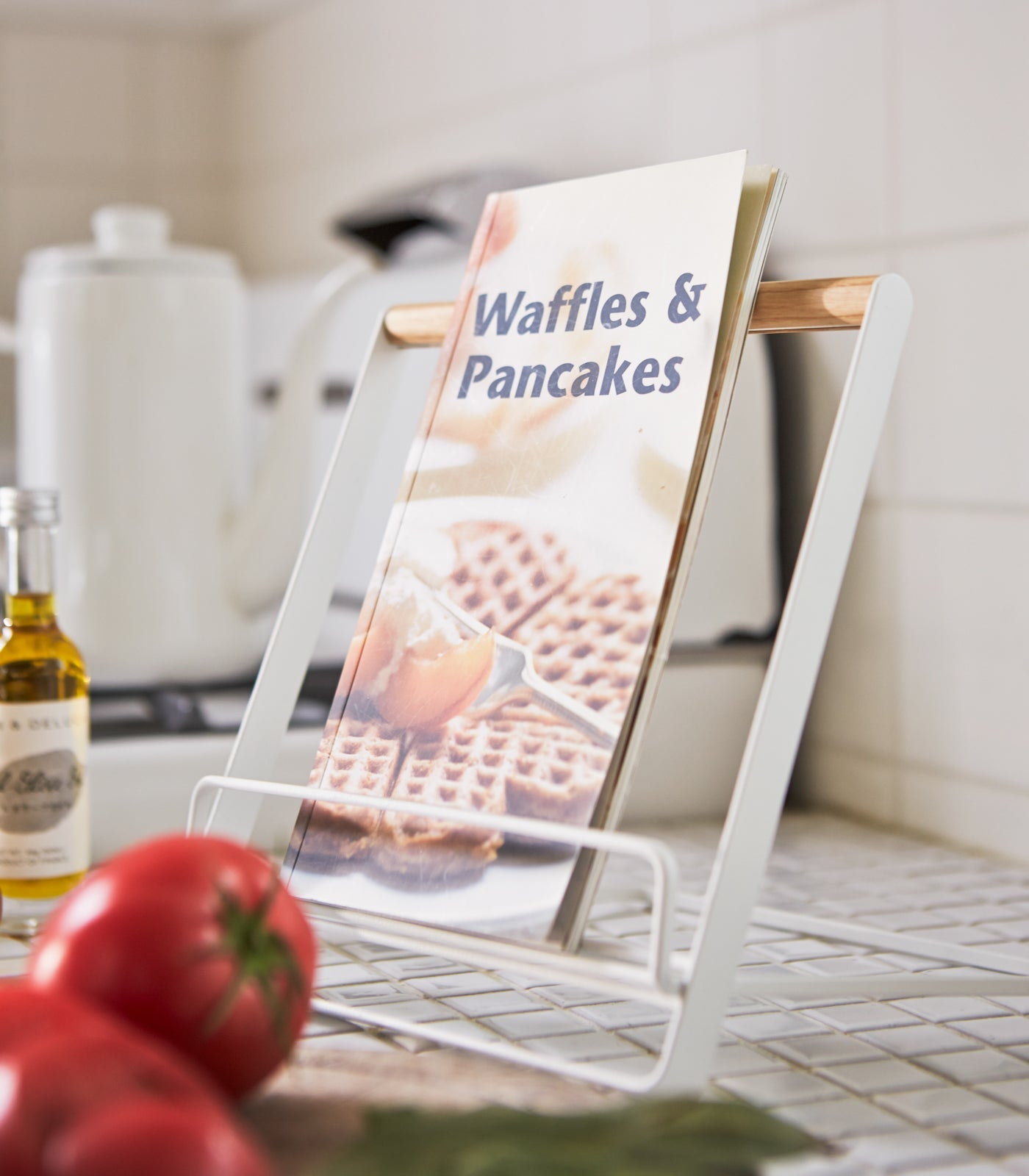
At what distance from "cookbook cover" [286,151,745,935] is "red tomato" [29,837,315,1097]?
0.35ft

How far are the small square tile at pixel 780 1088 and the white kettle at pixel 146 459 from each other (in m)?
0.48

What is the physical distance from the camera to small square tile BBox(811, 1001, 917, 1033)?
21.8 inches

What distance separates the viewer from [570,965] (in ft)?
1.53

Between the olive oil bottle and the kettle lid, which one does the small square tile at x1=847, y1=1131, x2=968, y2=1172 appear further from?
the kettle lid

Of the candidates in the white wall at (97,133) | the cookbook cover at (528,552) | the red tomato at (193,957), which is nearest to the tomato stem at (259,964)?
the red tomato at (193,957)

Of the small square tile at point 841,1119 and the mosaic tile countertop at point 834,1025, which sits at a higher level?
the small square tile at point 841,1119

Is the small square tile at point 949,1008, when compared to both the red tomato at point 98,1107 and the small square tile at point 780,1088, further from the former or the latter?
the red tomato at point 98,1107

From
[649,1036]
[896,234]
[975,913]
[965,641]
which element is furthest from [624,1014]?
[896,234]

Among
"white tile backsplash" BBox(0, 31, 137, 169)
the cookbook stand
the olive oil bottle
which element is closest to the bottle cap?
the olive oil bottle

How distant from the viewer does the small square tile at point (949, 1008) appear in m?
0.57

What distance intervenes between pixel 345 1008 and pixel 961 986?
216 millimetres

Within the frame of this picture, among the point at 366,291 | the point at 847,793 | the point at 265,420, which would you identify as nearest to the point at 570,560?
the point at 847,793

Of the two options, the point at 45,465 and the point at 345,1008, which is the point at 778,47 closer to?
the point at 45,465

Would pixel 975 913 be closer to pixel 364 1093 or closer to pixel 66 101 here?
pixel 364 1093
